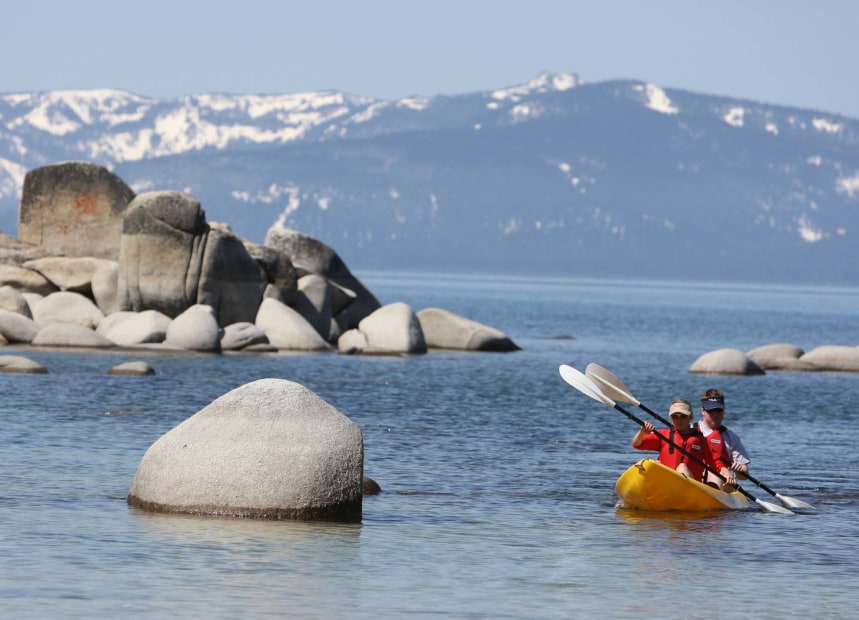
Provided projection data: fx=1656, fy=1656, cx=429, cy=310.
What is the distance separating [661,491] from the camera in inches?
768

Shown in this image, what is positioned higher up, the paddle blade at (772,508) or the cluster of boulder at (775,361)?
the paddle blade at (772,508)

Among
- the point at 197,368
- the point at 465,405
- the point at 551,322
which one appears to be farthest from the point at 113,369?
the point at 551,322

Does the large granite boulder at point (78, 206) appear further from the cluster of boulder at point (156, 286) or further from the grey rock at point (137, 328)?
the grey rock at point (137, 328)

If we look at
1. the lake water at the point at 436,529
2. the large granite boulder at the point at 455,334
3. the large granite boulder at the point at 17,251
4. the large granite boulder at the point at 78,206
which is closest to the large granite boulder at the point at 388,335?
the large granite boulder at the point at 455,334

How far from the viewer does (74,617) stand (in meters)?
13.0

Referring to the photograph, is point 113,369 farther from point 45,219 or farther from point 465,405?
point 45,219

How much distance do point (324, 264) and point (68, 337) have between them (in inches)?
509

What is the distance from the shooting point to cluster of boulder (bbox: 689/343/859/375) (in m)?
49.8

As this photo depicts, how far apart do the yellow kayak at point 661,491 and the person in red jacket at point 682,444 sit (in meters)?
0.25

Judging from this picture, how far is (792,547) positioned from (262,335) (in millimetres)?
31737

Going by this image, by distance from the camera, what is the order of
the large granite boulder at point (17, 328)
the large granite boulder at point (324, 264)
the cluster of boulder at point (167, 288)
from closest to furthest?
the large granite boulder at point (17, 328), the cluster of boulder at point (167, 288), the large granite boulder at point (324, 264)

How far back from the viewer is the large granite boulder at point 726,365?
1950 inches

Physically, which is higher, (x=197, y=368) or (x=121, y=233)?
(x=121, y=233)

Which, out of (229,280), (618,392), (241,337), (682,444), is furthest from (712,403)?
(229,280)
